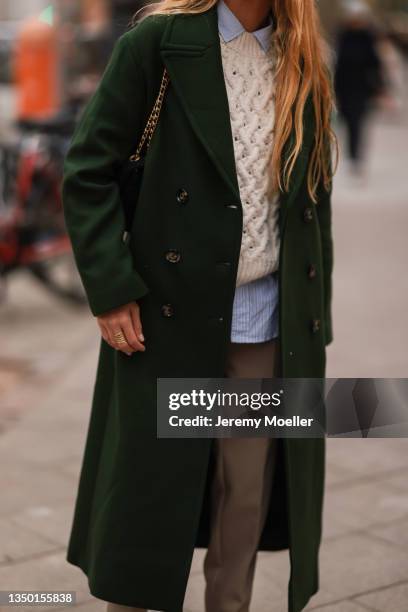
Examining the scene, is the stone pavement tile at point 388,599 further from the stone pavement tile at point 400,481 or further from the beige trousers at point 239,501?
the stone pavement tile at point 400,481

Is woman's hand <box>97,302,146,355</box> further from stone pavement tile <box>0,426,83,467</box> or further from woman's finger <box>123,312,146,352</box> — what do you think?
stone pavement tile <box>0,426,83,467</box>

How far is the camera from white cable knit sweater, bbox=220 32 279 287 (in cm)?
304

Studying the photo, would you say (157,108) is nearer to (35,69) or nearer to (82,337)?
(82,337)

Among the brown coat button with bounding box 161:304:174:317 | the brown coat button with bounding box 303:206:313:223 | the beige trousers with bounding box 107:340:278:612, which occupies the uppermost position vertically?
the brown coat button with bounding box 303:206:313:223

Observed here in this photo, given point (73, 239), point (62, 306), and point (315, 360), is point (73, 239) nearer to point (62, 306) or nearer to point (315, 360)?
point (315, 360)

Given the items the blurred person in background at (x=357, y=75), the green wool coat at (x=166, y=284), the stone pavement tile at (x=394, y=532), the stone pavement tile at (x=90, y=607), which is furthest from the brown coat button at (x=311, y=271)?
the blurred person in background at (x=357, y=75)

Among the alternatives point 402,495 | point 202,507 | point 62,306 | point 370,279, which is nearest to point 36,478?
point 402,495

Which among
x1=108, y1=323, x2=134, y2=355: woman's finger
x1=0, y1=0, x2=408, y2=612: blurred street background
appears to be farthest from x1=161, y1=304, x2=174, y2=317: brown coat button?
x1=0, y1=0, x2=408, y2=612: blurred street background

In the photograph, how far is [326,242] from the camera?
337 cm

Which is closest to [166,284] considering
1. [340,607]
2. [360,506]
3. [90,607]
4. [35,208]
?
[90,607]

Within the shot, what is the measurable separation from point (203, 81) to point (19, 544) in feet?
6.57

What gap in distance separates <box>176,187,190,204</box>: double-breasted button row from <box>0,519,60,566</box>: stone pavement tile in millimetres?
1700

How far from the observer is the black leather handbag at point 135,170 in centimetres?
→ 299

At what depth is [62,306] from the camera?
29.0 feet
